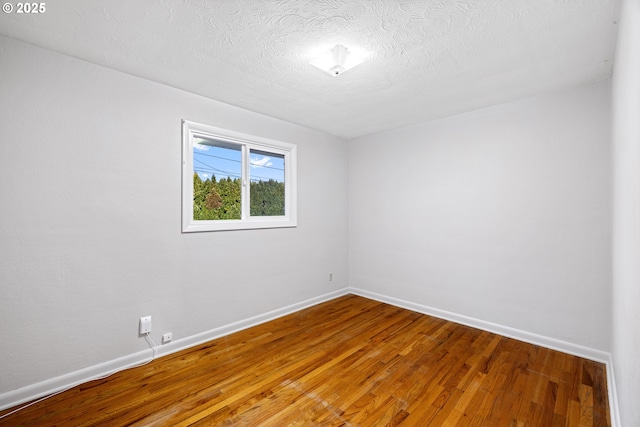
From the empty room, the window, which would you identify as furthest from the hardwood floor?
the window

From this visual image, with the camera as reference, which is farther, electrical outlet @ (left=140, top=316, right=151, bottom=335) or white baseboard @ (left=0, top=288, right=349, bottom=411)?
electrical outlet @ (left=140, top=316, right=151, bottom=335)

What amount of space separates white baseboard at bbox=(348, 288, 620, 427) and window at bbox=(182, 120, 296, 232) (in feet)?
6.55

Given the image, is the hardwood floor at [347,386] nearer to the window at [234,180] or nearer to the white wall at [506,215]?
the white wall at [506,215]

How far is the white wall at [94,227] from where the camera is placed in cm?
185

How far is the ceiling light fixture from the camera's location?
1903 mm

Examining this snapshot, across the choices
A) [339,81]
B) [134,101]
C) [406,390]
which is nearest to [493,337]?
[406,390]

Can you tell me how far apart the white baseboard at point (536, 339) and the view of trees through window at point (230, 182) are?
7.11ft

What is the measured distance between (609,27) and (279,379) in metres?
3.25

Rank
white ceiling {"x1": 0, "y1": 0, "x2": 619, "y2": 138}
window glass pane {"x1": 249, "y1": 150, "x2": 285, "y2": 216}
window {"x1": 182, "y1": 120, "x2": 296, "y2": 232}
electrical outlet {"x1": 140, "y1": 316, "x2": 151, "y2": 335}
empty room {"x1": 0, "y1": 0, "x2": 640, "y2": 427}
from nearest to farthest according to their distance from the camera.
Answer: white ceiling {"x1": 0, "y1": 0, "x2": 619, "y2": 138} → empty room {"x1": 0, "y1": 0, "x2": 640, "y2": 427} → electrical outlet {"x1": 140, "y1": 316, "x2": 151, "y2": 335} → window {"x1": 182, "y1": 120, "x2": 296, "y2": 232} → window glass pane {"x1": 249, "y1": 150, "x2": 285, "y2": 216}

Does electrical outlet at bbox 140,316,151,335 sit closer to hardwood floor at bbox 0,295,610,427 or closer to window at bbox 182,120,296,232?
hardwood floor at bbox 0,295,610,427

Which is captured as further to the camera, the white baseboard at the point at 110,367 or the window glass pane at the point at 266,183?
the window glass pane at the point at 266,183

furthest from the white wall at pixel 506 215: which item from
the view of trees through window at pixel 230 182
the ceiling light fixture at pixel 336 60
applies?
the ceiling light fixture at pixel 336 60

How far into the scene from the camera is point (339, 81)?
7.87 ft

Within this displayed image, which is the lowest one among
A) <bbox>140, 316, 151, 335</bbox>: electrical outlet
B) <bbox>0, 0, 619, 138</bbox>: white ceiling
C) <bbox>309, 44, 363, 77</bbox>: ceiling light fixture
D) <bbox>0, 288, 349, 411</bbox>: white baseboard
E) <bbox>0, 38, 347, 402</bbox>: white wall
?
<bbox>0, 288, 349, 411</bbox>: white baseboard
